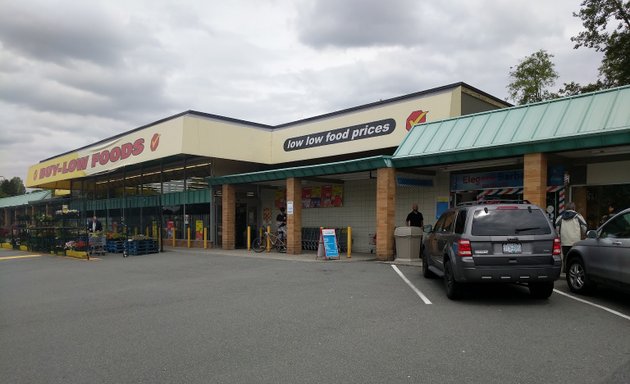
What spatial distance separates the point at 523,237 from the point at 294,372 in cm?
504

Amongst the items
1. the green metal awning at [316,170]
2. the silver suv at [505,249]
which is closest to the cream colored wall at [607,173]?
the green metal awning at [316,170]

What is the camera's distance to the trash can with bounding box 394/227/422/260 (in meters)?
14.5

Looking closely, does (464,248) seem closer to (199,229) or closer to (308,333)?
(308,333)

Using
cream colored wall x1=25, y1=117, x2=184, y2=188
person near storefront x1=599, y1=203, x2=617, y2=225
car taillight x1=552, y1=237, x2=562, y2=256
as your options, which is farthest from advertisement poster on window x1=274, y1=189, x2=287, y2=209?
car taillight x1=552, y1=237, x2=562, y2=256

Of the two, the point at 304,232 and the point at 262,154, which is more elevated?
the point at 262,154

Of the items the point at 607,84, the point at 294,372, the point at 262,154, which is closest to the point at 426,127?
the point at 262,154

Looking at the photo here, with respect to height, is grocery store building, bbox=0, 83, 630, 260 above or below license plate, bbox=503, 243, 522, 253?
above

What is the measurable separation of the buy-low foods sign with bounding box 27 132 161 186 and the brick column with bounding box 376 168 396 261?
40.1 feet

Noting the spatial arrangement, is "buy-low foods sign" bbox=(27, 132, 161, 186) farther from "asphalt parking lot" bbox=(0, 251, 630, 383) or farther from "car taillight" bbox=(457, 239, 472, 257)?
"car taillight" bbox=(457, 239, 472, 257)

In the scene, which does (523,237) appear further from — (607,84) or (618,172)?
(607,84)

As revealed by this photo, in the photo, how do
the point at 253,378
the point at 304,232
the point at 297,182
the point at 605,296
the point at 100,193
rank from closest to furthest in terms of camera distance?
the point at 253,378 < the point at 605,296 < the point at 297,182 < the point at 304,232 < the point at 100,193

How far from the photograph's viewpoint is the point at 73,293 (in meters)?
10.4

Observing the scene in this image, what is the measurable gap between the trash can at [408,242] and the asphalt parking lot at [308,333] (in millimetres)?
3188

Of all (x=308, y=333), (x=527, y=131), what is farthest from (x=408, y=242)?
(x=308, y=333)
